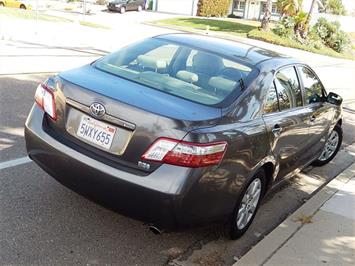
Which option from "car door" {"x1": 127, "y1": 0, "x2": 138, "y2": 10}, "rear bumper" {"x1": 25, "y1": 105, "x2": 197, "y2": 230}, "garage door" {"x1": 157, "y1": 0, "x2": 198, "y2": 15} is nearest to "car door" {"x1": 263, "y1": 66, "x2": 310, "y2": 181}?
"rear bumper" {"x1": 25, "y1": 105, "x2": 197, "y2": 230}

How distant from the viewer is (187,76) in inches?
160

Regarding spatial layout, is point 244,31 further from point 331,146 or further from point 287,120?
point 287,120

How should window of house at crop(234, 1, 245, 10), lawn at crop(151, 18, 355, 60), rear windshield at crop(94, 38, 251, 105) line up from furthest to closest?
window of house at crop(234, 1, 245, 10)
lawn at crop(151, 18, 355, 60)
rear windshield at crop(94, 38, 251, 105)

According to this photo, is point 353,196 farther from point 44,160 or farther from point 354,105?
point 354,105

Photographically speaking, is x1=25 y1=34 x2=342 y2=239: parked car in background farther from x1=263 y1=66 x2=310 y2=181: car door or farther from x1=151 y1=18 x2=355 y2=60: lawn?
x1=151 y1=18 x2=355 y2=60: lawn

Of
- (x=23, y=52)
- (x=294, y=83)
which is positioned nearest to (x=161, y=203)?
(x=294, y=83)

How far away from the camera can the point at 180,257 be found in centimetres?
370

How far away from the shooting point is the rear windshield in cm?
384

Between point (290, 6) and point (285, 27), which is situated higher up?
point (290, 6)

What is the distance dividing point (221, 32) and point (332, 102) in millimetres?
27438

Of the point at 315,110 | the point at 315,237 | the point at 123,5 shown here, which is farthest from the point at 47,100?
the point at 123,5

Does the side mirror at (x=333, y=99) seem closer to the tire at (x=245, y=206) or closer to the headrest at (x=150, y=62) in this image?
the tire at (x=245, y=206)

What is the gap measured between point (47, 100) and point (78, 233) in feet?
3.49

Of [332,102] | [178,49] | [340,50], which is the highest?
[178,49]
